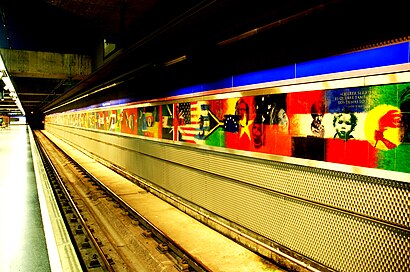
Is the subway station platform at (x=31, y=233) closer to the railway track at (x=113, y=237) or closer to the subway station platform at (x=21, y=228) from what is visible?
the subway station platform at (x=21, y=228)

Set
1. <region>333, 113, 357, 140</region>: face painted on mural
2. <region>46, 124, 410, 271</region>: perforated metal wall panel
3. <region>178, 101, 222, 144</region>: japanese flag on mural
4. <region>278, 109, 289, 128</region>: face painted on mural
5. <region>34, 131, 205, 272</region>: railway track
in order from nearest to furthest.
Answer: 1. <region>46, 124, 410, 271</region>: perforated metal wall panel
2. <region>333, 113, 357, 140</region>: face painted on mural
3. <region>278, 109, 289, 128</region>: face painted on mural
4. <region>34, 131, 205, 272</region>: railway track
5. <region>178, 101, 222, 144</region>: japanese flag on mural

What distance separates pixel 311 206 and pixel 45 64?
11913mm

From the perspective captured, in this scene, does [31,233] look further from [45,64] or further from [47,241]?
[45,64]

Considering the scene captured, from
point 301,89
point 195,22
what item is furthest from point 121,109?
point 301,89

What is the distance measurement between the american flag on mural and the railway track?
6.03 ft

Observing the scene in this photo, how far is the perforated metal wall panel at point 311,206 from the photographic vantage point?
2.97 metres

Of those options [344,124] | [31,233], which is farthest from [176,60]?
[31,233]

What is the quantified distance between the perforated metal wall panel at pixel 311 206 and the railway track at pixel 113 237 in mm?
1086

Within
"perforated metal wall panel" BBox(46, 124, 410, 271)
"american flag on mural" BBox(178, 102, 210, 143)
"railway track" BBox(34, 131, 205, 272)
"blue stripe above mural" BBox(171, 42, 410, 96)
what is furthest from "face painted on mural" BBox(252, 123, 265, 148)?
"railway track" BBox(34, 131, 205, 272)

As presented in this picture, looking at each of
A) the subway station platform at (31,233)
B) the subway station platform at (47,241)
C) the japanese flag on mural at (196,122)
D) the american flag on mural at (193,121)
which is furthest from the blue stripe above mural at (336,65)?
the subway station platform at (31,233)

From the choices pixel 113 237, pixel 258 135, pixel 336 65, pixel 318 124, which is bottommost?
pixel 113 237

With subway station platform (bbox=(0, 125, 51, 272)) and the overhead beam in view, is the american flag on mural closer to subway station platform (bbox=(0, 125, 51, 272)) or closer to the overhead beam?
subway station platform (bbox=(0, 125, 51, 272))

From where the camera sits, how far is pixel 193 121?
6.21 meters

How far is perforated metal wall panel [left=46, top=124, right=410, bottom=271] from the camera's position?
2.97m
